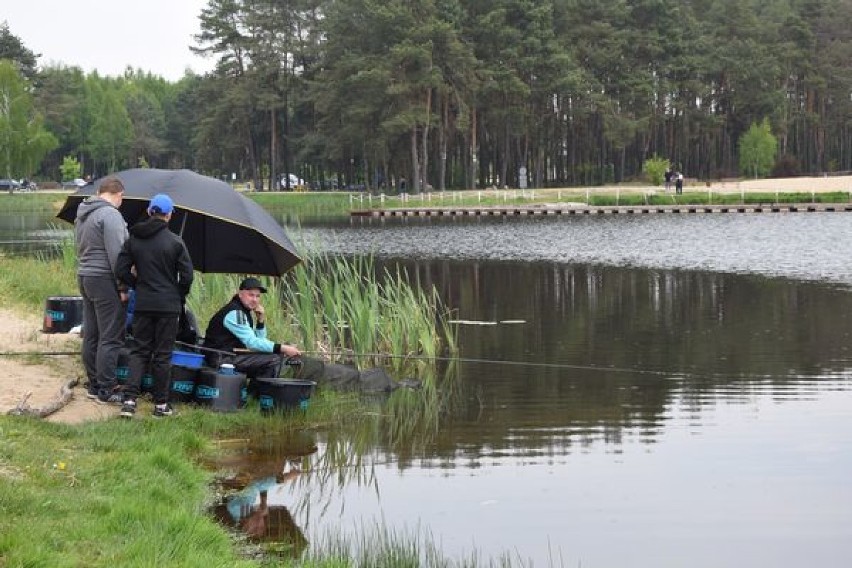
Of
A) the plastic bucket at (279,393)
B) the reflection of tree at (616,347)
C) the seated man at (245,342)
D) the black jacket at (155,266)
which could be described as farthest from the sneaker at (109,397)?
the reflection of tree at (616,347)

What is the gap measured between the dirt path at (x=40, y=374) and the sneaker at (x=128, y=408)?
0.17 m

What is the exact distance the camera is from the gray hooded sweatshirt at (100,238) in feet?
30.8

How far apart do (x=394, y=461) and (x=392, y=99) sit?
58.3 m

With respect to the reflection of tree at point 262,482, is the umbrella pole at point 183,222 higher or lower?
higher

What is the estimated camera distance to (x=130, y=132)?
4102 inches

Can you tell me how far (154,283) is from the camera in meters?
9.03

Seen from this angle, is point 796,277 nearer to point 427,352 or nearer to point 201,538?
point 427,352

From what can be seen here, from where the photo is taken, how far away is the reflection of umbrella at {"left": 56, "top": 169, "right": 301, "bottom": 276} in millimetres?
10273

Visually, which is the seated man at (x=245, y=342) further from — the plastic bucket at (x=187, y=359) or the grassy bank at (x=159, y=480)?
the grassy bank at (x=159, y=480)

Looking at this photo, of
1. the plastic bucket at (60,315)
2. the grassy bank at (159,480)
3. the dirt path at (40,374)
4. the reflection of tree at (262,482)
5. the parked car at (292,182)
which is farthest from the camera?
the parked car at (292,182)

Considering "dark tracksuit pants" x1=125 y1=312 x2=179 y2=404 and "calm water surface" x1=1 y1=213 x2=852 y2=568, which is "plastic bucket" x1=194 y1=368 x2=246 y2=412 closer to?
"dark tracksuit pants" x1=125 y1=312 x2=179 y2=404

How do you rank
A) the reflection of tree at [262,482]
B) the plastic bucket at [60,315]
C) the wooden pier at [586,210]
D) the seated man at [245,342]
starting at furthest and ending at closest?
the wooden pier at [586,210] < the plastic bucket at [60,315] < the seated man at [245,342] < the reflection of tree at [262,482]

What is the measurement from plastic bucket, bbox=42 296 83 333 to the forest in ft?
170

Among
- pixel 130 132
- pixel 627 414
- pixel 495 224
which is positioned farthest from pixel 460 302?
pixel 130 132
